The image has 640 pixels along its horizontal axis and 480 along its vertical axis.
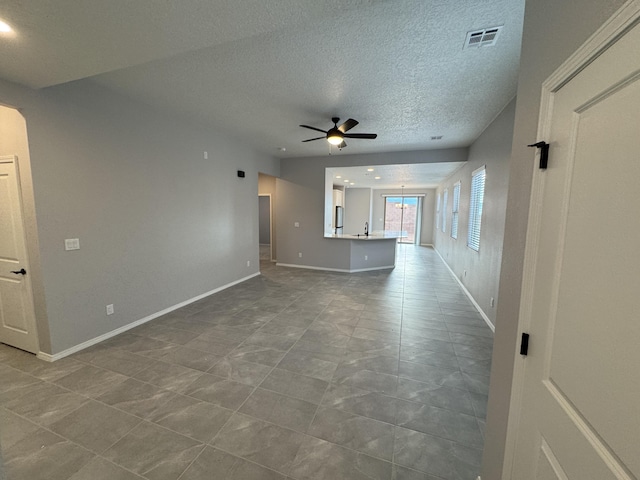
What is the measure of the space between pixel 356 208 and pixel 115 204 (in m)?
9.53

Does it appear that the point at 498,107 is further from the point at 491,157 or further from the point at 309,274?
the point at 309,274

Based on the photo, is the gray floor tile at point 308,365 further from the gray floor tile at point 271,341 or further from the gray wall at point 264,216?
the gray wall at point 264,216

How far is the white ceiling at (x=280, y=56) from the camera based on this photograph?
4.92 feet

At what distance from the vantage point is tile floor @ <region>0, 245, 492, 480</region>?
1573mm

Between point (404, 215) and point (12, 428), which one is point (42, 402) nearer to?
point (12, 428)

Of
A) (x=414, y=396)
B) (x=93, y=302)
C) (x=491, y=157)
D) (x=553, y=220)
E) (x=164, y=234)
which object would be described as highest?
(x=491, y=157)

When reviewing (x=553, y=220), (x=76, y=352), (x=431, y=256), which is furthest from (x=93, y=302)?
(x=431, y=256)

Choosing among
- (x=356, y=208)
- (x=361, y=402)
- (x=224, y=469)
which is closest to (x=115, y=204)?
Answer: (x=224, y=469)

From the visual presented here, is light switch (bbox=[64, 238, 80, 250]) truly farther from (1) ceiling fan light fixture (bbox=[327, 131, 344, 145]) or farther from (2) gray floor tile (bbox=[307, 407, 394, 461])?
(1) ceiling fan light fixture (bbox=[327, 131, 344, 145])

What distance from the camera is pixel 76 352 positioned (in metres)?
2.71

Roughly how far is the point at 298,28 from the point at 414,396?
307cm

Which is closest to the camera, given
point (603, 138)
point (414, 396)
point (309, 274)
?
point (603, 138)

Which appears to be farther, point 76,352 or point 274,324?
point 274,324

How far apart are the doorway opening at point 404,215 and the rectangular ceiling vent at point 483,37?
9766mm
